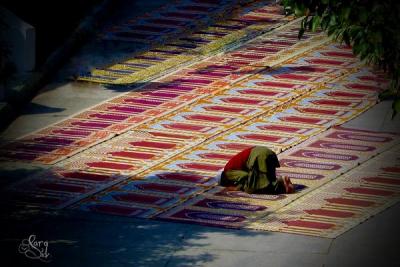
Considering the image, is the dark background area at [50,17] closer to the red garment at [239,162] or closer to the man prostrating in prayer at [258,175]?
the red garment at [239,162]

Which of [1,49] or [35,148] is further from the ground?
[1,49]

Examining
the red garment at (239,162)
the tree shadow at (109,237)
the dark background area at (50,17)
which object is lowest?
the tree shadow at (109,237)

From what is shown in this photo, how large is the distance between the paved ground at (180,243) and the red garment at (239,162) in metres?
1.43

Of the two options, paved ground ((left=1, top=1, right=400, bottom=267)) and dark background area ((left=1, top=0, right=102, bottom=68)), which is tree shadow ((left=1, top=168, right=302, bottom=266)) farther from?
dark background area ((left=1, top=0, right=102, bottom=68))

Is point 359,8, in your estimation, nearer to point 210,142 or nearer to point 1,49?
point 1,49

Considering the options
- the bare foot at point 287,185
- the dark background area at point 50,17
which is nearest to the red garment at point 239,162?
the bare foot at point 287,185

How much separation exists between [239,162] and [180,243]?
79.8 inches

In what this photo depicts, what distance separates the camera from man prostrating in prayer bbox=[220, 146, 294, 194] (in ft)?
48.6

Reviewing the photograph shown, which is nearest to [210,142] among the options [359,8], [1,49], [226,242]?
[226,242]

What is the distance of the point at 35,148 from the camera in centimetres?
1642

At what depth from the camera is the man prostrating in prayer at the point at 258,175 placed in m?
14.8

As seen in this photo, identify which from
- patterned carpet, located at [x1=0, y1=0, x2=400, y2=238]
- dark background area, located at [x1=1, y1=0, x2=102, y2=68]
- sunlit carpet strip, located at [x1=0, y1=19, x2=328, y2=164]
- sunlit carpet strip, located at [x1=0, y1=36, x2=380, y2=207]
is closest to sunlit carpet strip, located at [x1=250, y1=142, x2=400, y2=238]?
patterned carpet, located at [x1=0, y1=0, x2=400, y2=238]

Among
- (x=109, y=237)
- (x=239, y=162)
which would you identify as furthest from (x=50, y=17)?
(x=109, y=237)

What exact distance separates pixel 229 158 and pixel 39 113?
3176 millimetres
